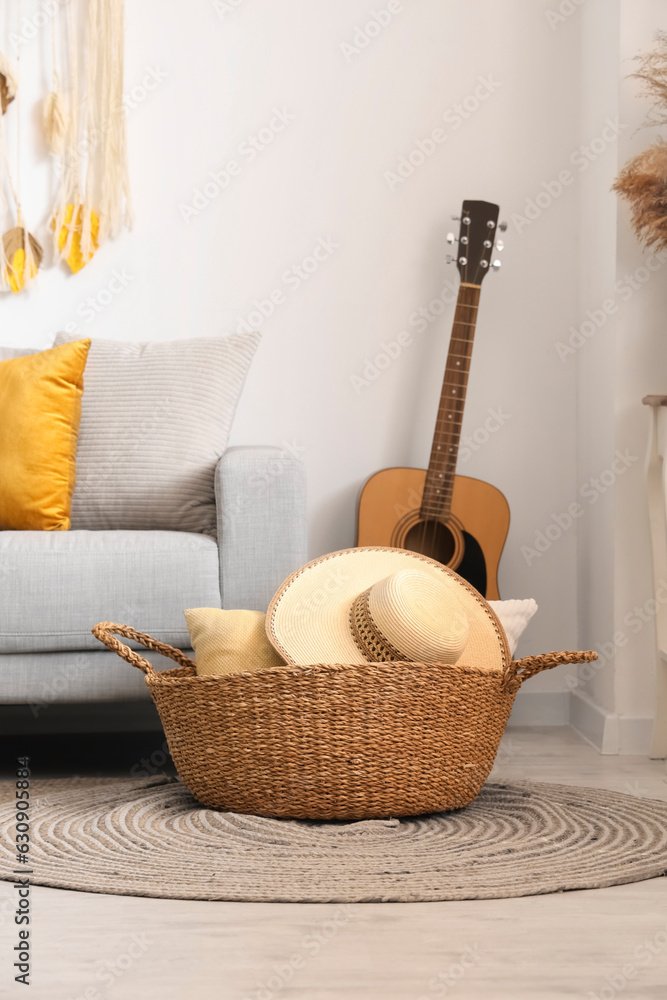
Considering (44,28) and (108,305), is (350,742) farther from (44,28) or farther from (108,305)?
(44,28)

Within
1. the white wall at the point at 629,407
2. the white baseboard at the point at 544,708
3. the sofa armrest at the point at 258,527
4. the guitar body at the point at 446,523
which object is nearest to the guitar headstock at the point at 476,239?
the white wall at the point at 629,407

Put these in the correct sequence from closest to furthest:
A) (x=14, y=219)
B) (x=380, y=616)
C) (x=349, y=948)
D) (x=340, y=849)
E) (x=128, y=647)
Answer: (x=349, y=948) < (x=340, y=849) < (x=380, y=616) < (x=128, y=647) < (x=14, y=219)

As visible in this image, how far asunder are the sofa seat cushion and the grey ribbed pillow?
0.78 feet

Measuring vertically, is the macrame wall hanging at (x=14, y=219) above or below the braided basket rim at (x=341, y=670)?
above

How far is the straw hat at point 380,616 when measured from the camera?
141 cm

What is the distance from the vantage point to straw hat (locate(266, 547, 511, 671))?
141 cm

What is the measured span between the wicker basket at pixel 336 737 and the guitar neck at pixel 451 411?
807 mm

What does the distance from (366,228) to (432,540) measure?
0.84m

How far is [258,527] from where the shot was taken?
1.72 meters

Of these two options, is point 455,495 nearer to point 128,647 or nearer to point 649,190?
point 649,190

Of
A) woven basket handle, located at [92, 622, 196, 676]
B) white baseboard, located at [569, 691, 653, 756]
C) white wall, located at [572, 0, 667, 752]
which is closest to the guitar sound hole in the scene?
white wall, located at [572, 0, 667, 752]

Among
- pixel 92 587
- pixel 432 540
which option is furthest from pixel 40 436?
pixel 432 540

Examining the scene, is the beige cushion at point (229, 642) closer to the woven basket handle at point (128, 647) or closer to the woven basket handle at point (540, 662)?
the woven basket handle at point (128, 647)

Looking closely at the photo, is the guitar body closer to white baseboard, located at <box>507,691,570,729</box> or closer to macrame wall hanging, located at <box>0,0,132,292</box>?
white baseboard, located at <box>507,691,570,729</box>
